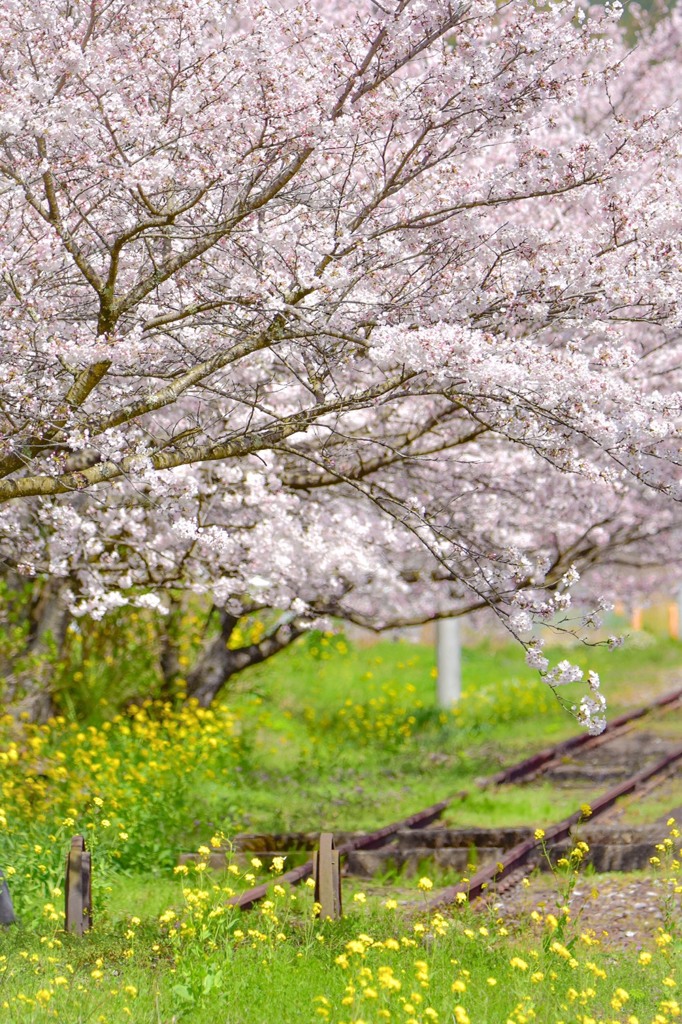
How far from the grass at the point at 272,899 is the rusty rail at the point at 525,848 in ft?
1.19

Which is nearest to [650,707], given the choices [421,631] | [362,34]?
[421,631]

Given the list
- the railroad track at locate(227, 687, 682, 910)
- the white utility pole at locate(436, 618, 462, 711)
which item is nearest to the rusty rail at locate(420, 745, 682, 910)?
the railroad track at locate(227, 687, 682, 910)

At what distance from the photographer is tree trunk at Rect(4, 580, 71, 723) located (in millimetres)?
12766

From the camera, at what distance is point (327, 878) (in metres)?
7.37

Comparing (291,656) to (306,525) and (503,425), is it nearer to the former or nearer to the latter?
(306,525)

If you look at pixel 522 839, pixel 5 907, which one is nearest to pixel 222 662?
pixel 522 839

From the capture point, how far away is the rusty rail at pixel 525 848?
8.58 meters

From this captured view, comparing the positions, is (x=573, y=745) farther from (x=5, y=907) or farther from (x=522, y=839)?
(x=5, y=907)

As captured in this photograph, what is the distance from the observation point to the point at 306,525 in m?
10.8

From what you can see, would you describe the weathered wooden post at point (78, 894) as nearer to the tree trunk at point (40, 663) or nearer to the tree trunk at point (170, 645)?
the tree trunk at point (40, 663)

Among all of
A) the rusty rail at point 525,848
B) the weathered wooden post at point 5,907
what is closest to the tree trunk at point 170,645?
the rusty rail at point 525,848

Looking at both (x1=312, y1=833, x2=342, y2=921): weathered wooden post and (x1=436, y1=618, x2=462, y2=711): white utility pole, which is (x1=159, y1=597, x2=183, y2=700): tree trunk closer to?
(x1=436, y1=618, x2=462, y2=711): white utility pole

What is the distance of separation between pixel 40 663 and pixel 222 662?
9.27 ft

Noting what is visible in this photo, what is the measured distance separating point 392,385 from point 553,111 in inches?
79.3
